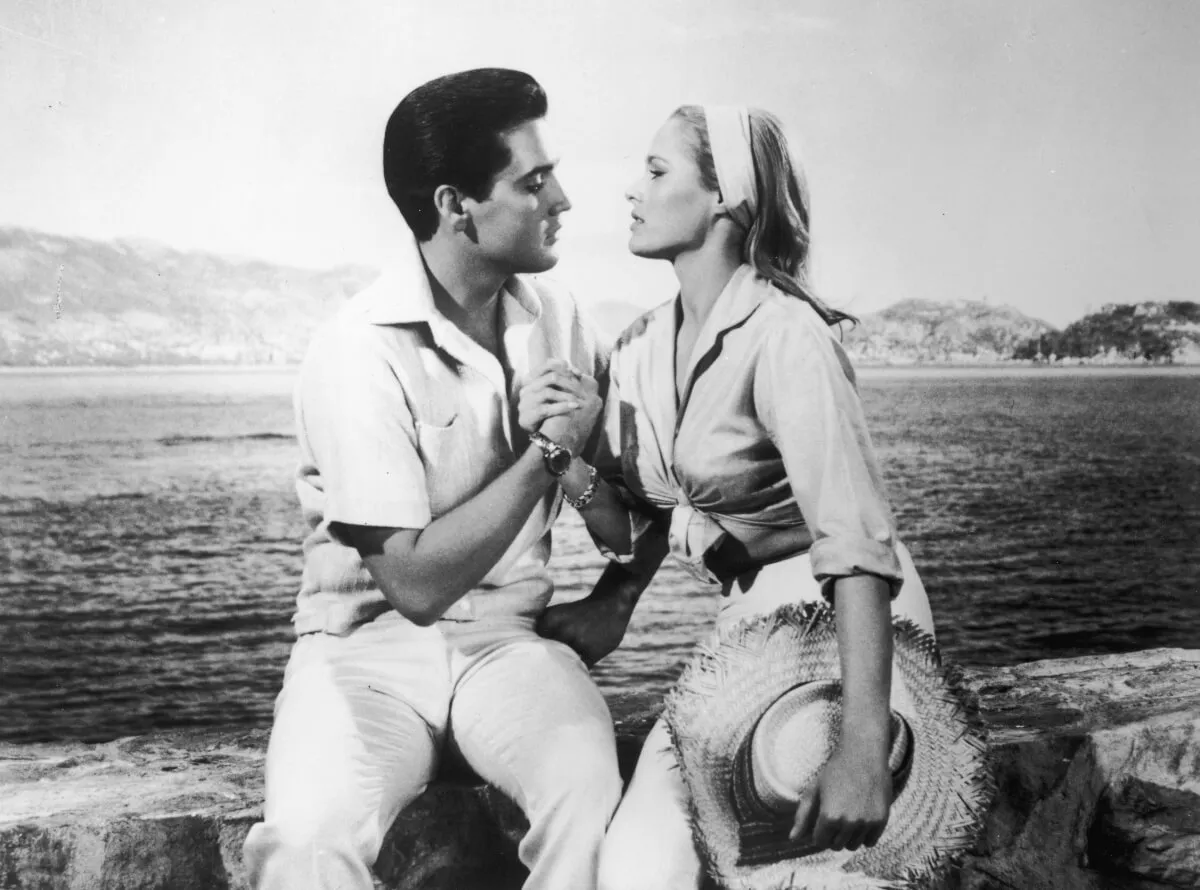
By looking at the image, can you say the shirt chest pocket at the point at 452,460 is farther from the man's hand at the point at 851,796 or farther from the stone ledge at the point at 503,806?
the man's hand at the point at 851,796

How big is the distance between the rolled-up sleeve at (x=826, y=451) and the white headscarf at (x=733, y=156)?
1.00ft

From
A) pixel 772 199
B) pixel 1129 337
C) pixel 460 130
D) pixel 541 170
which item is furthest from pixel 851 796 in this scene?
pixel 1129 337

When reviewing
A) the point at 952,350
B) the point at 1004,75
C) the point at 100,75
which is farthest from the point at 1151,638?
the point at 100,75

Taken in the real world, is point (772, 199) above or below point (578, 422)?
above

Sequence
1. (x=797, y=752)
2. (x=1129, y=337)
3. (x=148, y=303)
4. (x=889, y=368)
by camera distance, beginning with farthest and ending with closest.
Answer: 1. (x=1129, y=337)
2. (x=889, y=368)
3. (x=148, y=303)
4. (x=797, y=752)

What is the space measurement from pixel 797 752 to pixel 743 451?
1.91ft

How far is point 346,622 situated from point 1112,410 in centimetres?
298

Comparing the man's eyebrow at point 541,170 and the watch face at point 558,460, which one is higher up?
the man's eyebrow at point 541,170

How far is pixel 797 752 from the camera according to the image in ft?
8.14

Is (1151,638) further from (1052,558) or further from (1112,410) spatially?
(1112,410)

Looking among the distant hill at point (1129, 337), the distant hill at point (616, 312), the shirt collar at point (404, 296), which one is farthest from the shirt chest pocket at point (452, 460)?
the distant hill at point (1129, 337)

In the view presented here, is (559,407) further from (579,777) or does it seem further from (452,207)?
(579,777)

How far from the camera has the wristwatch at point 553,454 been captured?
264 centimetres

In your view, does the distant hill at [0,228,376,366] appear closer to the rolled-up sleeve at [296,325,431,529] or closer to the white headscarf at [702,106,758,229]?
the rolled-up sleeve at [296,325,431,529]
